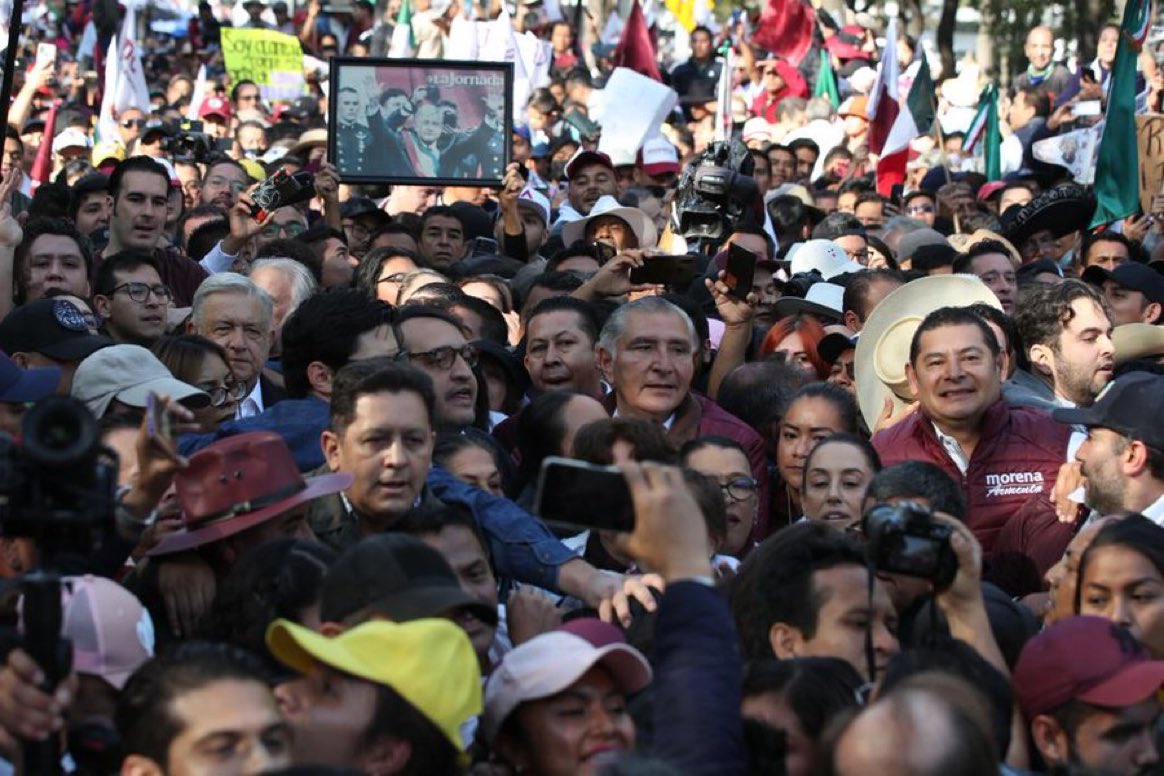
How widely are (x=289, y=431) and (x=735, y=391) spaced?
8.63 feet

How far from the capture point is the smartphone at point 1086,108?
17.8m

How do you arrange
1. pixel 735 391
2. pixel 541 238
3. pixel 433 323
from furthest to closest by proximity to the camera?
pixel 541 238
pixel 735 391
pixel 433 323

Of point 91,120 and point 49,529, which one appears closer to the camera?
point 49,529

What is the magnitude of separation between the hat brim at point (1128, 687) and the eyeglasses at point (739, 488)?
2305mm

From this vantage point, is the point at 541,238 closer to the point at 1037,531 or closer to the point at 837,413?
the point at 837,413

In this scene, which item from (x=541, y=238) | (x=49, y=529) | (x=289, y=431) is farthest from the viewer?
(x=541, y=238)

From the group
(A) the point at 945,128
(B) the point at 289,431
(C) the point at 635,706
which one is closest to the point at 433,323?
(B) the point at 289,431

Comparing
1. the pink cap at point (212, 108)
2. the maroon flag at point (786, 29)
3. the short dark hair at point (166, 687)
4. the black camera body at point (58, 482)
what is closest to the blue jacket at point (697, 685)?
the short dark hair at point (166, 687)

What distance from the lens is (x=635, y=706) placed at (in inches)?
185

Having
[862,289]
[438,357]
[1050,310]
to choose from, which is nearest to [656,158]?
[862,289]

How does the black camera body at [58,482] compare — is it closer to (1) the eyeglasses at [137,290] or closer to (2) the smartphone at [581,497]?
(2) the smartphone at [581,497]

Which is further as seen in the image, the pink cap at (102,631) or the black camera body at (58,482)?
the pink cap at (102,631)

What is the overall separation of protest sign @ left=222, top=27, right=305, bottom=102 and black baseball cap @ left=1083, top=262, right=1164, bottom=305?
35.2ft

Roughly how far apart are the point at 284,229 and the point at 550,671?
7.61 metres
